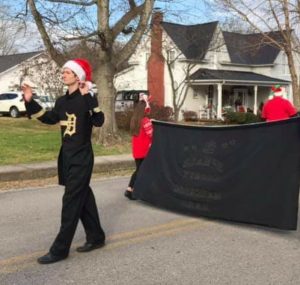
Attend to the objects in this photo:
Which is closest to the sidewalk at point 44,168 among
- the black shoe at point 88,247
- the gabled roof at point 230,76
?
the black shoe at point 88,247

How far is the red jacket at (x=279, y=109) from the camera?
10.1 m

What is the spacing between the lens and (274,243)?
237 inches

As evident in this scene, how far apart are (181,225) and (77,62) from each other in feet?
8.83

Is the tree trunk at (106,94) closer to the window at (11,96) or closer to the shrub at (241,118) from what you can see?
the shrub at (241,118)

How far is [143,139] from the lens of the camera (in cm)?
812

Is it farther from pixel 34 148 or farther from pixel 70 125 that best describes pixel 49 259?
pixel 34 148

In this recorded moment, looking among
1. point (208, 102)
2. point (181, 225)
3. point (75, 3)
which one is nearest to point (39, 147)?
point (75, 3)

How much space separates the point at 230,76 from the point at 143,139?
30.1 meters

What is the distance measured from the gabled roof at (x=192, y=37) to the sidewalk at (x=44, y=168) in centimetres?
2188

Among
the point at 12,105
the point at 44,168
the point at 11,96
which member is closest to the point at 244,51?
the point at 11,96

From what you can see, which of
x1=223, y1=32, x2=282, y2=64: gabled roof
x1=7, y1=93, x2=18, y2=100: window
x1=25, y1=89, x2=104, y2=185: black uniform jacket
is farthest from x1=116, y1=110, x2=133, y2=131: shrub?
x1=25, y1=89, x2=104, y2=185: black uniform jacket

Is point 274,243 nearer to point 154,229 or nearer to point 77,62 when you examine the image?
point 154,229

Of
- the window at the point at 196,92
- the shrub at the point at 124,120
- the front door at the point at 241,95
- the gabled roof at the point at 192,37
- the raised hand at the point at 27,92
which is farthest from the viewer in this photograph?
the front door at the point at 241,95

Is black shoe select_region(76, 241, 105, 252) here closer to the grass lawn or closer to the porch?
the grass lawn
